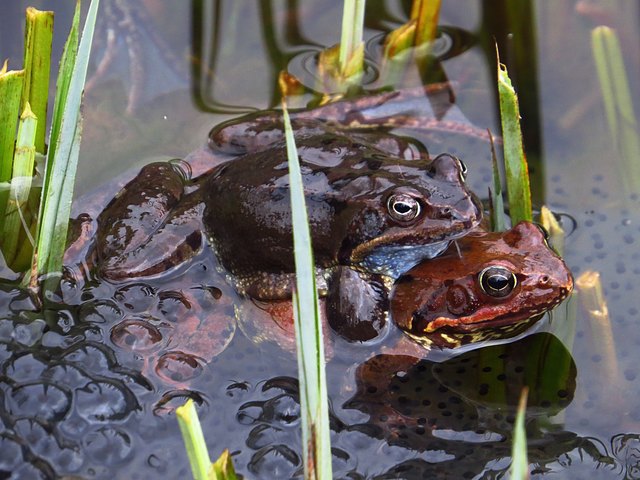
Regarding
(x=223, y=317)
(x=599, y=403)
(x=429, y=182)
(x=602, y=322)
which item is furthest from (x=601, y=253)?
(x=223, y=317)

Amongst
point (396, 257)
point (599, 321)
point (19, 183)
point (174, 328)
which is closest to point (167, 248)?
point (174, 328)

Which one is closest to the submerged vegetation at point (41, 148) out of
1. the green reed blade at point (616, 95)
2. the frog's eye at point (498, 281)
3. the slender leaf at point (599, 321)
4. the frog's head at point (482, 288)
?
the frog's head at point (482, 288)

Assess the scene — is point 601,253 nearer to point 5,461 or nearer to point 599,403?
point 599,403

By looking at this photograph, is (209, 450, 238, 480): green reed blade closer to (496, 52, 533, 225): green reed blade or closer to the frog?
the frog

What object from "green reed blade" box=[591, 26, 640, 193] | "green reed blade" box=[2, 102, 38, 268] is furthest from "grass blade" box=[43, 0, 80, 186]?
"green reed blade" box=[591, 26, 640, 193]

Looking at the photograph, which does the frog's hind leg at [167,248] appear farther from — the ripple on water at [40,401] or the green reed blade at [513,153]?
the green reed blade at [513,153]

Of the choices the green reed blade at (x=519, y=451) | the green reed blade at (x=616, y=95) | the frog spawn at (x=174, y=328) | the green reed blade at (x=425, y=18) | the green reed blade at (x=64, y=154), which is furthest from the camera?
the green reed blade at (x=425, y=18)
